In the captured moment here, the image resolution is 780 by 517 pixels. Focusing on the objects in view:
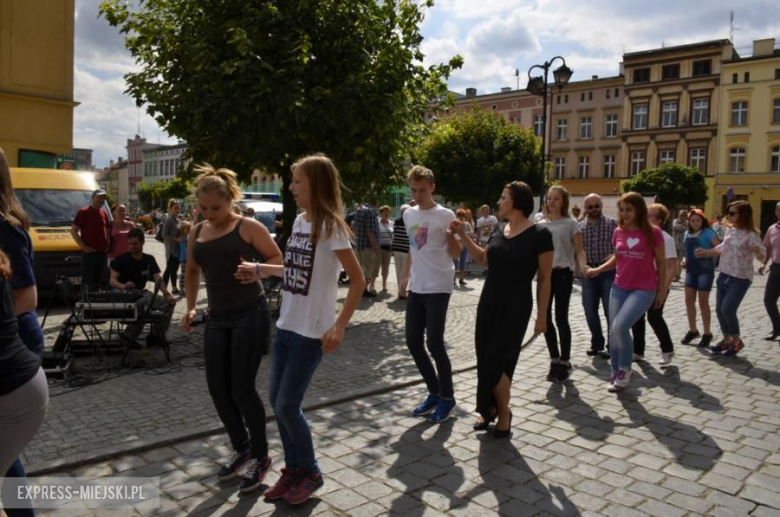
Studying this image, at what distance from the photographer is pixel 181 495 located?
3686mm

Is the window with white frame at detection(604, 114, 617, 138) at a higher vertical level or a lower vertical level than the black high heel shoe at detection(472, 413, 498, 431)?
higher

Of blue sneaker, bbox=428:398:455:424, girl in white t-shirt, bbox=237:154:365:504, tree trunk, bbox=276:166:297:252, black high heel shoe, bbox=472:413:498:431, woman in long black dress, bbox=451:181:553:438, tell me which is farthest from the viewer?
tree trunk, bbox=276:166:297:252

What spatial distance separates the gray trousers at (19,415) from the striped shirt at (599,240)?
620 centimetres

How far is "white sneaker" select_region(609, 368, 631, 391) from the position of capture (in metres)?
5.99

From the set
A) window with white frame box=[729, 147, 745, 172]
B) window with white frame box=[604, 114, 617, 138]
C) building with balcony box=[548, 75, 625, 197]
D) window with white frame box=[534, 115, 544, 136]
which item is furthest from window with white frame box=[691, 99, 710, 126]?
window with white frame box=[534, 115, 544, 136]

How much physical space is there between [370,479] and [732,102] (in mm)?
55118

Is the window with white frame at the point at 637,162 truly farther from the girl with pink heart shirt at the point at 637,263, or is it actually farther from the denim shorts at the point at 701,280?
the girl with pink heart shirt at the point at 637,263

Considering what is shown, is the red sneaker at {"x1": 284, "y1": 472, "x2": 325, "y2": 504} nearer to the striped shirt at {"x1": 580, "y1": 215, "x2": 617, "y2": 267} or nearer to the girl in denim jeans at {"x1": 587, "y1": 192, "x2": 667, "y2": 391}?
the girl in denim jeans at {"x1": 587, "y1": 192, "x2": 667, "y2": 391}

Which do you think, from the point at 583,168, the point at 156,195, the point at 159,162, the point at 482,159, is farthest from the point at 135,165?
the point at 482,159

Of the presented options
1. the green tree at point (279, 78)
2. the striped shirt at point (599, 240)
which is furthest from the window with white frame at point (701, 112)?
the striped shirt at point (599, 240)

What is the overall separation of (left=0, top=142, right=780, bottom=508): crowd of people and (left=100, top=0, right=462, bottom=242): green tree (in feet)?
6.83

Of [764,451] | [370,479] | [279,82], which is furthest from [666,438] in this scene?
[279,82]

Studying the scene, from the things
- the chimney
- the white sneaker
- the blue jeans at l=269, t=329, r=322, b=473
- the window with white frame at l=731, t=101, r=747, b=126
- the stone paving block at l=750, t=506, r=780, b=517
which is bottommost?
the stone paving block at l=750, t=506, r=780, b=517

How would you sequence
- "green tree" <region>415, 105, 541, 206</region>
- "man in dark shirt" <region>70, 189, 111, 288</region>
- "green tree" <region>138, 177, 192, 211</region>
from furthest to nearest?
"green tree" <region>138, 177, 192, 211</region>
"green tree" <region>415, 105, 541, 206</region>
"man in dark shirt" <region>70, 189, 111, 288</region>
